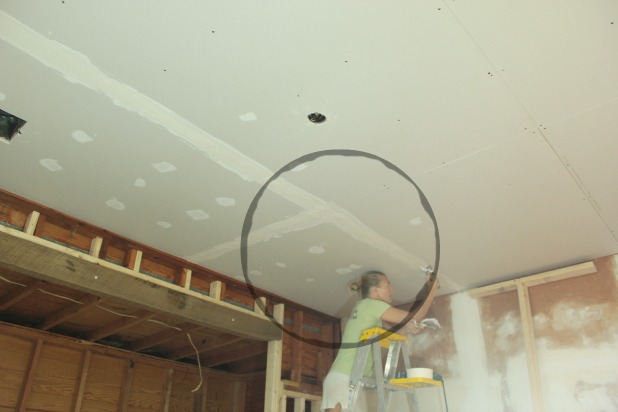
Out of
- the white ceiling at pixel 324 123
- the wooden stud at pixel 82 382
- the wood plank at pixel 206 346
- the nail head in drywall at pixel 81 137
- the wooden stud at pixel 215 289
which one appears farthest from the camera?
the wood plank at pixel 206 346

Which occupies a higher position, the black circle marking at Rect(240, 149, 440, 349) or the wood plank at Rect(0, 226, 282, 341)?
the black circle marking at Rect(240, 149, 440, 349)

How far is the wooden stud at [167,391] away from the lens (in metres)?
4.39

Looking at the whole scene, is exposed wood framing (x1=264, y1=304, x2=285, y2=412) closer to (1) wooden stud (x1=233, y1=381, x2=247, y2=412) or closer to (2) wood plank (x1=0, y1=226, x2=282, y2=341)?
(2) wood plank (x1=0, y1=226, x2=282, y2=341)

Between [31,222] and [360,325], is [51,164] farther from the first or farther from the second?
[360,325]

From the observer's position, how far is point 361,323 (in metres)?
3.20

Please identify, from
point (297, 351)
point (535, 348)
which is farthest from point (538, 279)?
point (297, 351)

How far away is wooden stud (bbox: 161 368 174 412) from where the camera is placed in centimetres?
439

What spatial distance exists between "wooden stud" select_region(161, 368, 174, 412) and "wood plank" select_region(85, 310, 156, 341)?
0.89 meters

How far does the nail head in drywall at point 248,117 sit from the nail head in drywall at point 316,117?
0.23m

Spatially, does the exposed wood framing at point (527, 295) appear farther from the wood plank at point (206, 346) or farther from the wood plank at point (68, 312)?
the wood plank at point (68, 312)

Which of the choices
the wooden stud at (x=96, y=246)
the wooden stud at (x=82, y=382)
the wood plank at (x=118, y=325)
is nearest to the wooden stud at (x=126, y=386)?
the wooden stud at (x=82, y=382)

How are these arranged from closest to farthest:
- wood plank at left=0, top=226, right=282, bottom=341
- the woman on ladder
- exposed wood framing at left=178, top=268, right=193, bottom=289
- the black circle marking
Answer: the black circle marking, wood plank at left=0, top=226, right=282, bottom=341, the woman on ladder, exposed wood framing at left=178, top=268, right=193, bottom=289

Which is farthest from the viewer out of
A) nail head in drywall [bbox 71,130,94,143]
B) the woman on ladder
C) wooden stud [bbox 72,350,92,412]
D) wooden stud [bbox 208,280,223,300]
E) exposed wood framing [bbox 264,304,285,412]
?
wooden stud [bbox 72,350,92,412]

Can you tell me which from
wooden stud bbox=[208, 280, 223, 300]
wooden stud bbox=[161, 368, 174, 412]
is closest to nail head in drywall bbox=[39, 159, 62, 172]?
wooden stud bbox=[208, 280, 223, 300]
